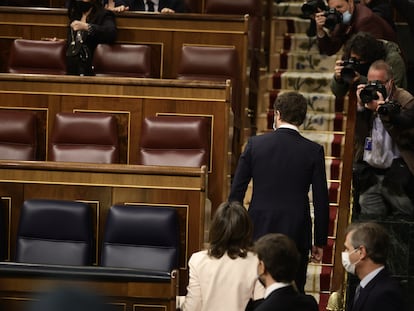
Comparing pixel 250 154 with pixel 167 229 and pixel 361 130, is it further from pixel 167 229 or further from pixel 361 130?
pixel 361 130

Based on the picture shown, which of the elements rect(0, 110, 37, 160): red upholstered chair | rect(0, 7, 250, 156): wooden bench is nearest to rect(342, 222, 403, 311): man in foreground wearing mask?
rect(0, 110, 37, 160): red upholstered chair

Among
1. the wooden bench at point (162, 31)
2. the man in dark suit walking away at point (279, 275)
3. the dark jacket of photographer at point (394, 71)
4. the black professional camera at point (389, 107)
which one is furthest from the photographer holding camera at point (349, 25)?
the man in dark suit walking away at point (279, 275)

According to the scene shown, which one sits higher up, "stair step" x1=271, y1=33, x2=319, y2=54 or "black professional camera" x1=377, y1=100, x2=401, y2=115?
"stair step" x1=271, y1=33, x2=319, y2=54

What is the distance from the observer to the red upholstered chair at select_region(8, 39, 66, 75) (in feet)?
13.9

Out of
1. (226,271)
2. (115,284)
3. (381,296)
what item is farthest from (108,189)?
(381,296)

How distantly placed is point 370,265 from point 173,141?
151 cm

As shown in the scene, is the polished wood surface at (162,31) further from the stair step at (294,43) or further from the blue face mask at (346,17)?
the stair step at (294,43)

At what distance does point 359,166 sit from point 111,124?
0.97 metres

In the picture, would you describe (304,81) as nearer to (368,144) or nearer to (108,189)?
(368,144)

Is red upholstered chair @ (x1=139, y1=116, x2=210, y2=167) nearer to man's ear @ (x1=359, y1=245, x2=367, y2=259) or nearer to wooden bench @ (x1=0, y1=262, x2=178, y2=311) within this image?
wooden bench @ (x1=0, y1=262, x2=178, y2=311)

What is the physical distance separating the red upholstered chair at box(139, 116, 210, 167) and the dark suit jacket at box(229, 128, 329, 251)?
82cm

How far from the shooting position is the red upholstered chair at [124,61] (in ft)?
13.7

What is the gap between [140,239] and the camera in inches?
109

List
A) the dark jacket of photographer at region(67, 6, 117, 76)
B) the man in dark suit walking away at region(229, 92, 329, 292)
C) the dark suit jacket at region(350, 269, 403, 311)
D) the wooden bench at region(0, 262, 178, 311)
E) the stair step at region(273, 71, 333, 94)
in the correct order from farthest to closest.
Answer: the stair step at region(273, 71, 333, 94) → the dark jacket of photographer at region(67, 6, 117, 76) → the man in dark suit walking away at region(229, 92, 329, 292) → the wooden bench at region(0, 262, 178, 311) → the dark suit jacket at region(350, 269, 403, 311)
